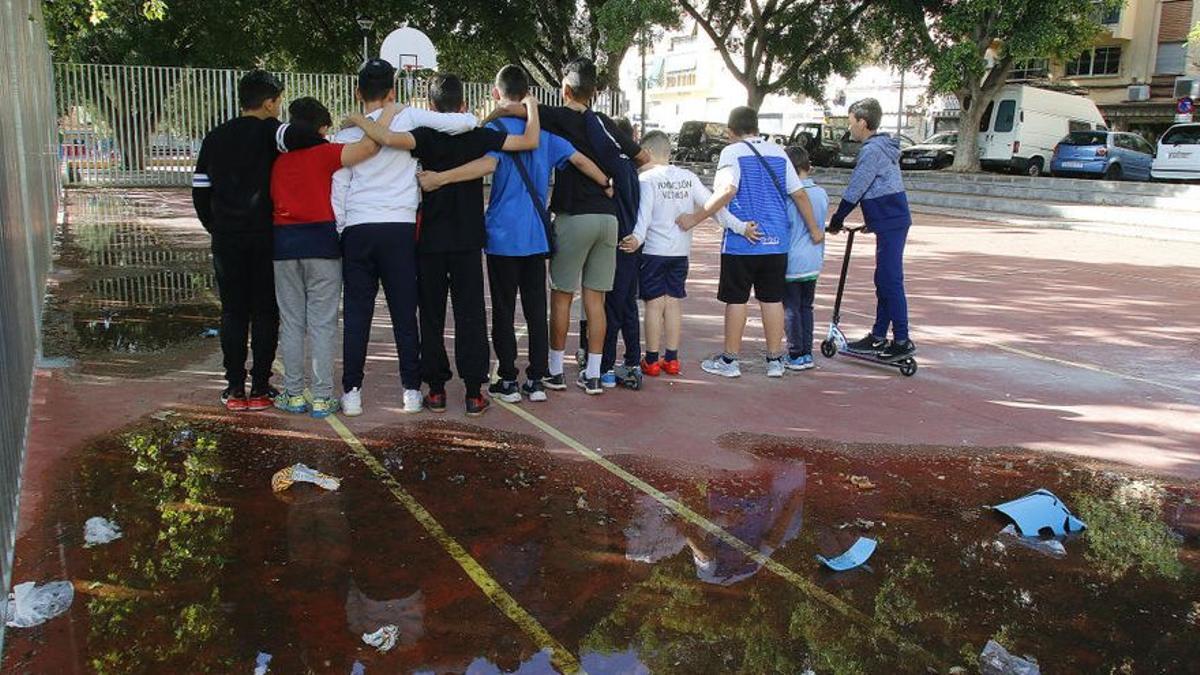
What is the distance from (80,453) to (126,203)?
15968 millimetres

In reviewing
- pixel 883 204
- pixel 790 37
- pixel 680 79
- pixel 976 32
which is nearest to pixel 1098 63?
pixel 976 32

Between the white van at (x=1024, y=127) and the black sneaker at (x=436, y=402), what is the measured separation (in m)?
28.3

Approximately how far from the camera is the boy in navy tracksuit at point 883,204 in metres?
6.90

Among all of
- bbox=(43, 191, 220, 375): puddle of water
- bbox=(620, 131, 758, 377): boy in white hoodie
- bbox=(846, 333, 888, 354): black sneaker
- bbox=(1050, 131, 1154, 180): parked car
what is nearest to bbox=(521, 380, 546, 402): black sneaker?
bbox=(620, 131, 758, 377): boy in white hoodie

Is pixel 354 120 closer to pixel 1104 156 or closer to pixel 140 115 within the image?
pixel 140 115

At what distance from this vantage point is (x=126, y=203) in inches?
746

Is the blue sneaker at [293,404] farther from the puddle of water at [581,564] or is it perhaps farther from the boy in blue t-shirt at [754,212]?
the boy in blue t-shirt at [754,212]

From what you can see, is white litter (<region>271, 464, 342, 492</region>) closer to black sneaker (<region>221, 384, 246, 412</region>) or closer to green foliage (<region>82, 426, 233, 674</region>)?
green foliage (<region>82, 426, 233, 674</region>)

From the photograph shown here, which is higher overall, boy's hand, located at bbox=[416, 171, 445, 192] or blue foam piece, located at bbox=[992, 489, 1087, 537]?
boy's hand, located at bbox=[416, 171, 445, 192]

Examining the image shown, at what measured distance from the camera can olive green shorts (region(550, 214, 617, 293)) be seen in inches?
229

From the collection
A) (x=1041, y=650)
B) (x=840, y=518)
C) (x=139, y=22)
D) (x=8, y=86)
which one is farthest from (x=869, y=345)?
(x=139, y=22)

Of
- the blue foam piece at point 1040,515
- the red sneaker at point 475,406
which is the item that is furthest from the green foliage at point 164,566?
the blue foam piece at point 1040,515

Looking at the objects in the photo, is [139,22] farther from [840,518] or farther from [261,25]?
[840,518]

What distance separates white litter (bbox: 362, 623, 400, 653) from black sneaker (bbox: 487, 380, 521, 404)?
A: 9.08 ft
